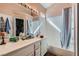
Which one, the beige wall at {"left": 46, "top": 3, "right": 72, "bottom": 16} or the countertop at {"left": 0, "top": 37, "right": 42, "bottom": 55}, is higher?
the beige wall at {"left": 46, "top": 3, "right": 72, "bottom": 16}

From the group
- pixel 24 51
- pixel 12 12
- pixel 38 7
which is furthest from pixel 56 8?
pixel 24 51

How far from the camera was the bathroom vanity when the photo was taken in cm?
122

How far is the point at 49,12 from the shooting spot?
146 centimetres

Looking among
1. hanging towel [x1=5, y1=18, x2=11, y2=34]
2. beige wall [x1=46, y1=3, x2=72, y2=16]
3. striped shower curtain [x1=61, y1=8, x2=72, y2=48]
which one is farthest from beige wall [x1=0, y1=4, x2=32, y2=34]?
striped shower curtain [x1=61, y1=8, x2=72, y2=48]

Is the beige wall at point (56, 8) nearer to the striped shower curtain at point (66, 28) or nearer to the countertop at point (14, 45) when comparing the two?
the striped shower curtain at point (66, 28)

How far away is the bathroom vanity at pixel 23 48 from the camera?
122 cm

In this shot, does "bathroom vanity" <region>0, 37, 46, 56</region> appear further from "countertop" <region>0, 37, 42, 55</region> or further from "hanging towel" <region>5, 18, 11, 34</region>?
"hanging towel" <region>5, 18, 11, 34</region>

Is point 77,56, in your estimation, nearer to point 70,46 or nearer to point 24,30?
point 70,46

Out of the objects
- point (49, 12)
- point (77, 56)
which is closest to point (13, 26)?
point (49, 12)

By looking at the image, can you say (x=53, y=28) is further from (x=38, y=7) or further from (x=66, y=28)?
(x=38, y=7)

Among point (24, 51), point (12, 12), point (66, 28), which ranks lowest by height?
point (24, 51)

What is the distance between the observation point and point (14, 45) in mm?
1322

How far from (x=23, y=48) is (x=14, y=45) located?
0.11 m

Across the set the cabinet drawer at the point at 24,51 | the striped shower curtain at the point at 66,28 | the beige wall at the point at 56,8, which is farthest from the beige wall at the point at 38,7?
the cabinet drawer at the point at 24,51
